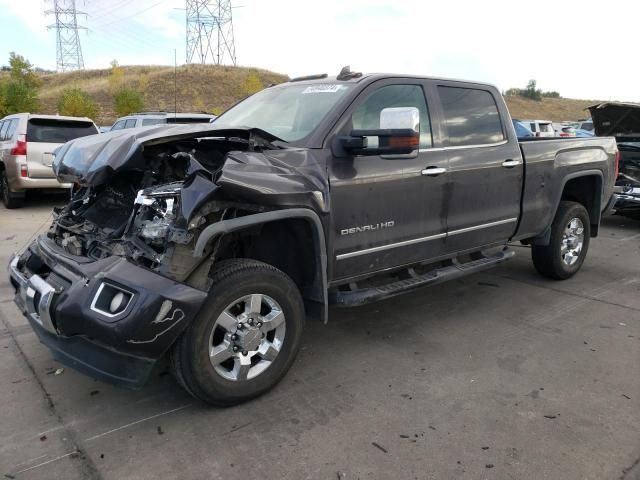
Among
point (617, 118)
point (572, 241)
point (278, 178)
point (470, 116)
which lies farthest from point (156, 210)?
point (617, 118)

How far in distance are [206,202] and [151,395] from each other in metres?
1.36

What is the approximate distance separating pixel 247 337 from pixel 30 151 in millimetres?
8096

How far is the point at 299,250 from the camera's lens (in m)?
3.39

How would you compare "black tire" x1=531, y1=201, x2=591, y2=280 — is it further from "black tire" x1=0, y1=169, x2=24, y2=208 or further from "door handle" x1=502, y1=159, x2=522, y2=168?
"black tire" x1=0, y1=169, x2=24, y2=208

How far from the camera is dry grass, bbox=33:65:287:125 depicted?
1913 inches

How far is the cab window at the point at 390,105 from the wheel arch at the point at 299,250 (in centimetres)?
83

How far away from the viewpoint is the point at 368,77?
12.3ft

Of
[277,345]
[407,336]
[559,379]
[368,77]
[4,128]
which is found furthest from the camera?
[4,128]

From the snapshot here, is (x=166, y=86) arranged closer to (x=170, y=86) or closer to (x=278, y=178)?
(x=170, y=86)

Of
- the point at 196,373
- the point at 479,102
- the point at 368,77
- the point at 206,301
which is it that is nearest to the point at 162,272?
the point at 206,301

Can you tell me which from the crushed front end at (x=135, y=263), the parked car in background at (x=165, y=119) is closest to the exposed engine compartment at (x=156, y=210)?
the crushed front end at (x=135, y=263)

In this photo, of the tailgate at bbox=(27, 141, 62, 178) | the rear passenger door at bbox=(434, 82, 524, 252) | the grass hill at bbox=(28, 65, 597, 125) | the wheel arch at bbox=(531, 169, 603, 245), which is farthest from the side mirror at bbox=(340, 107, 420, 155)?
the grass hill at bbox=(28, 65, 597, 125)

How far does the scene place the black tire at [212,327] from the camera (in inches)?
109

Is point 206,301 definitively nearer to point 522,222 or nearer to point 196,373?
point 196,373
